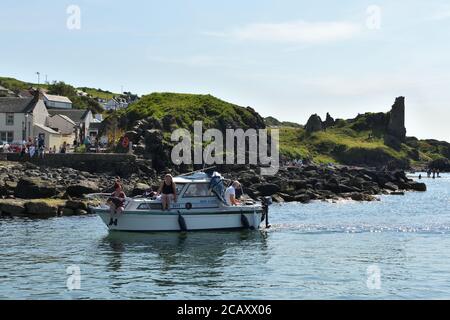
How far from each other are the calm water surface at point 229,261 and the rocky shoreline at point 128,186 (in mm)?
3403

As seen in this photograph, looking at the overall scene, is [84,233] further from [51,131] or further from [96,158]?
[51,131]

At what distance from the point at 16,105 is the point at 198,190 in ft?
214

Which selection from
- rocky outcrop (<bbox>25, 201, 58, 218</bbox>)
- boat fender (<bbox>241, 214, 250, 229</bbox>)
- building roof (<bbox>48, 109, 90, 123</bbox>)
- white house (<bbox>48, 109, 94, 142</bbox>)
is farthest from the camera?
building roof (<bbox>48, 109, 90, 123</bbox>)

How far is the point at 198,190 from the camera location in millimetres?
38125

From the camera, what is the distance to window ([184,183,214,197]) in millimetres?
37938

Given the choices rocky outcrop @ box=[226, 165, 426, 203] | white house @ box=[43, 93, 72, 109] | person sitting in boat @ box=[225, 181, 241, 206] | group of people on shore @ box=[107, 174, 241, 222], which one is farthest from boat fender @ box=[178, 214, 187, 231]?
white house @ box=[43, 93, 72, 109]

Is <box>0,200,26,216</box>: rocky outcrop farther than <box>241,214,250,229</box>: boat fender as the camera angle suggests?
Yes

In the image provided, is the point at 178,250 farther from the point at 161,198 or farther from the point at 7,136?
the point at 7,136

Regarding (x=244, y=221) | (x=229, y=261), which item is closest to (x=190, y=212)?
(x=244, y=221)

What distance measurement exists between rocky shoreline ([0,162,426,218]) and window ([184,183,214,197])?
41.5 ft

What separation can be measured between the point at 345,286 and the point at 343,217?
27.8 meters

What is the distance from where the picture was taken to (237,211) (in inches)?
1503

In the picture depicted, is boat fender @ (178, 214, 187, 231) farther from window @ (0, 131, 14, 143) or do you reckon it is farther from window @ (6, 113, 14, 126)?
window @ (6, 113, 14, 126)
